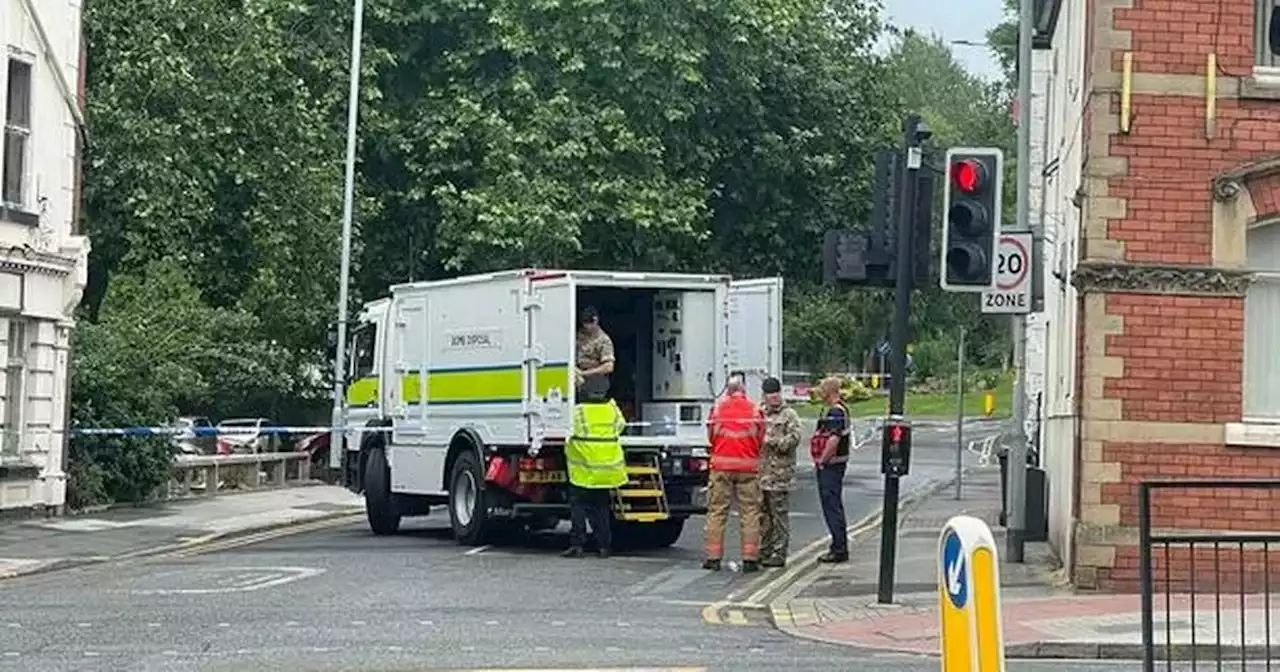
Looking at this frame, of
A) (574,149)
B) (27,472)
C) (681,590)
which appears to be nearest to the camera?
(681,590)

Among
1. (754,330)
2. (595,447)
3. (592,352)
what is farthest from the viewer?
(754,330)

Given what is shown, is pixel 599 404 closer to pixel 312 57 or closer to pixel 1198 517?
pixel 1198 517

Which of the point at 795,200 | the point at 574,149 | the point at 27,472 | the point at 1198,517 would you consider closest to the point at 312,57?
the point at 574,149

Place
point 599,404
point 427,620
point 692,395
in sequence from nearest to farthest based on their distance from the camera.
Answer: point 427,620 < point 599,404 < point 692,395

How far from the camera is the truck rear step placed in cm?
2036

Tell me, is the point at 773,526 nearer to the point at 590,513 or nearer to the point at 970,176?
the point at 590,513

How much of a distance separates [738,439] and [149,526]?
821cm

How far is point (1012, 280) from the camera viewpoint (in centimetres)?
1984

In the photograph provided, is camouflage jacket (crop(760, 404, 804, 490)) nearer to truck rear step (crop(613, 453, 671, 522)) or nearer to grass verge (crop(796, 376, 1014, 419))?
truck rear step (crop(613, 453, 671, 522))

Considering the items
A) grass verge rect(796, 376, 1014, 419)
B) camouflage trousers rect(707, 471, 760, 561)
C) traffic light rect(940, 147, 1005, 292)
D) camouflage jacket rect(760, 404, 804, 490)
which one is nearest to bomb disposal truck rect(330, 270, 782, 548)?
camouflage trousers rect(707, 471, 760, 561)

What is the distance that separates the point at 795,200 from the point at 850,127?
1.81 meters

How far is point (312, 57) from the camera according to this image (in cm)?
3619

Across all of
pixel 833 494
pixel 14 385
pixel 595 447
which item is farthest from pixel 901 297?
pixel 14 385

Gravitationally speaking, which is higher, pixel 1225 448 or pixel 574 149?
pixel 574 149
